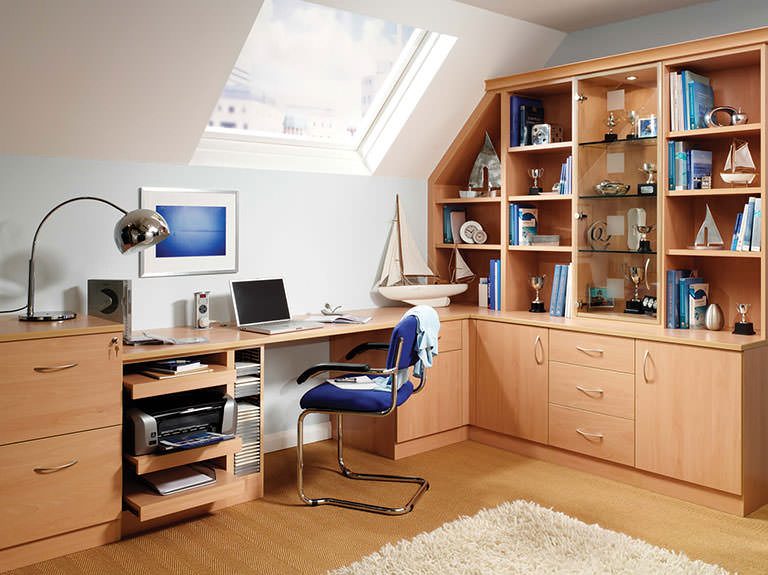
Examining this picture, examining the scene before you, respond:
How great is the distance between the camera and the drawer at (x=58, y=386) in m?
2.75

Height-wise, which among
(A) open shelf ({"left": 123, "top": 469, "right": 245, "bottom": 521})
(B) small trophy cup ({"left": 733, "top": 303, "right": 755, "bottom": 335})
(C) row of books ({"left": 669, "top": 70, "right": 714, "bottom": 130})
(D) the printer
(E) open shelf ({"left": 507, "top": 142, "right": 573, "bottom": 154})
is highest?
(C) row of books ({"left": 669, "top": 70, "right": 714, "bottom": 130})

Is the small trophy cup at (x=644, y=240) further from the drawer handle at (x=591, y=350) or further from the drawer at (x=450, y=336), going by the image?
the drawer at (x=450, y=336)

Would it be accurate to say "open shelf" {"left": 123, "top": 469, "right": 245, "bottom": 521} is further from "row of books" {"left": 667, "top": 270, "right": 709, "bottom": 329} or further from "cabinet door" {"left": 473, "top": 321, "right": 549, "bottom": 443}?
"row of books" {"left": 667, "top": 270, "right": 709, "bottom": 329}

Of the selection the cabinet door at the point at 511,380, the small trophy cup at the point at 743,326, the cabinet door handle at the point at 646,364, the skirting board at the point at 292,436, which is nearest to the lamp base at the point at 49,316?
the skirting board at the point at 292,436

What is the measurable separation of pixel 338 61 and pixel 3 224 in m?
1.90

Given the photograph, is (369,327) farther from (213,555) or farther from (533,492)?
(213,555)

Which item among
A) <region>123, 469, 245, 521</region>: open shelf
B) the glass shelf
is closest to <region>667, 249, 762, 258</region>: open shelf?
the glass shelf

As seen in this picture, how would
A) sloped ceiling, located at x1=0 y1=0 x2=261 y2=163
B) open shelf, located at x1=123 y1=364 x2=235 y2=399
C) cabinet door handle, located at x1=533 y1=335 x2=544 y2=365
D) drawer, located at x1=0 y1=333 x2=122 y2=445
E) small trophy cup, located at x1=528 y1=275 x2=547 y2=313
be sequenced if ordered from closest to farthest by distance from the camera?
drawer, located at x1=0 y1=333 x2=122 y2=445
sloped ceiling, located at x1=0 y1=0 x2=261 y2=163
open shelf, located at x1=123 y1=364 x2=235 y2=399
cabinet door handle, located at x1=533 y1=335 x2=544 y2=365
small trophy cup, located at x1=528 y1=275 x2=547 y2=313

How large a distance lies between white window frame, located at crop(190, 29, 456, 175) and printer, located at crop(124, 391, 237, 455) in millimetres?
1248

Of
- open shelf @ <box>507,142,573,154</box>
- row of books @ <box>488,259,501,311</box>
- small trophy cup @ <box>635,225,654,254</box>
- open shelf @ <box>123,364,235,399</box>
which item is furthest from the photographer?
row of books @ <box>488,259,501,311</box>

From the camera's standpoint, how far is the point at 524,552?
2912 millimetres

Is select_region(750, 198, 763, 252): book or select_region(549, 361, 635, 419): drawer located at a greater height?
select_region(750, 198, 763, 252): book

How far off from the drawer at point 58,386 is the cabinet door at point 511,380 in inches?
82.7

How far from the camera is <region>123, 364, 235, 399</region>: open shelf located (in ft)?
9.94
